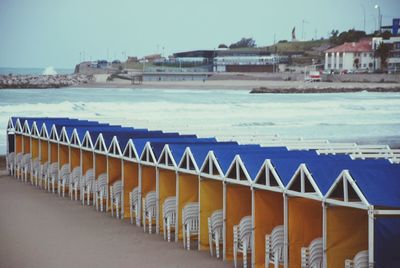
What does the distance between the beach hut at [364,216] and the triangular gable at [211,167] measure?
2.67 meters

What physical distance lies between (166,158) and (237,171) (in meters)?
2.41

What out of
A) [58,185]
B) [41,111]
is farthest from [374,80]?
[58,185]

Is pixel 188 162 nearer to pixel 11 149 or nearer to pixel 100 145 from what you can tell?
pixel 100 145

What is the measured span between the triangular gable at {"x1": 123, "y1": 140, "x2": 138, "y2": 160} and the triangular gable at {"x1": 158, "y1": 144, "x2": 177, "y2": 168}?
1.01m

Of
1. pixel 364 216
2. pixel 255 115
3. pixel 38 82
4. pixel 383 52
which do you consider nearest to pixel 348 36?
pixel 383 52

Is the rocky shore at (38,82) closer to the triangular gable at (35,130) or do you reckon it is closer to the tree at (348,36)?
the tree at (348,36)

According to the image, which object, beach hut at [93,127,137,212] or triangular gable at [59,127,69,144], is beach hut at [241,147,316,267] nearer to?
beach hut at [93,127,137,212]

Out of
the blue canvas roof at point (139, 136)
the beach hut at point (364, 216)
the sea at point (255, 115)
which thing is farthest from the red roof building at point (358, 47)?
the beach hut at point (364, 216)

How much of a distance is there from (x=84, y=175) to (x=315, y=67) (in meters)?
123

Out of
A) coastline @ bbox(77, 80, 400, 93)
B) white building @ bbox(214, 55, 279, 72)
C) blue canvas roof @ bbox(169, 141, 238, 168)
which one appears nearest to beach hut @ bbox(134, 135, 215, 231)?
blue canvas roof @ bbox(169, 141, 238, 168)

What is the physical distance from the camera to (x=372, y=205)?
33.2 ft

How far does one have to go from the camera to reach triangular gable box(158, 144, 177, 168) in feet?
50.5

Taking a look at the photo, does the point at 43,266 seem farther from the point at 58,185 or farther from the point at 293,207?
the point at 58,185

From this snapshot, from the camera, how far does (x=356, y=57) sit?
419ft
